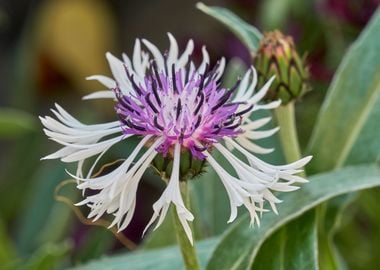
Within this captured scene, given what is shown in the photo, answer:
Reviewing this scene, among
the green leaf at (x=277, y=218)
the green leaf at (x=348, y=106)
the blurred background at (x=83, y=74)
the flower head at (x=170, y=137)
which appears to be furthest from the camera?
the blurred background at (x=83, y=74)

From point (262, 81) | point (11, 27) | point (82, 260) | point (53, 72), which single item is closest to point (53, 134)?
point (262, 81)

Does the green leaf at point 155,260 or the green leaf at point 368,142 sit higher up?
the green leaf at point 368,142

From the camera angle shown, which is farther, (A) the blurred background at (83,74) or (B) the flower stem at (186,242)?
(A) the blurred background at (83,74)

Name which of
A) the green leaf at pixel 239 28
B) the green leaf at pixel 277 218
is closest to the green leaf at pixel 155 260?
the green leaf at pixel 277 218

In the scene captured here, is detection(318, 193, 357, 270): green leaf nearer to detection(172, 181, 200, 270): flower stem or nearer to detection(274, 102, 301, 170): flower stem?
detection(274, 102, 301, 170): flower stem

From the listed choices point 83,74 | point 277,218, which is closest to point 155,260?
point 277,218

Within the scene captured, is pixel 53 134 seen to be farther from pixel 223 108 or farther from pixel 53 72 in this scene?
pixel 53 72

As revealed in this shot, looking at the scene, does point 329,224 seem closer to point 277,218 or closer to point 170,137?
point 277,218

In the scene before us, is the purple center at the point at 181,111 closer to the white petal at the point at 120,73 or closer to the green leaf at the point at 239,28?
the white petal at the point at 120,73
